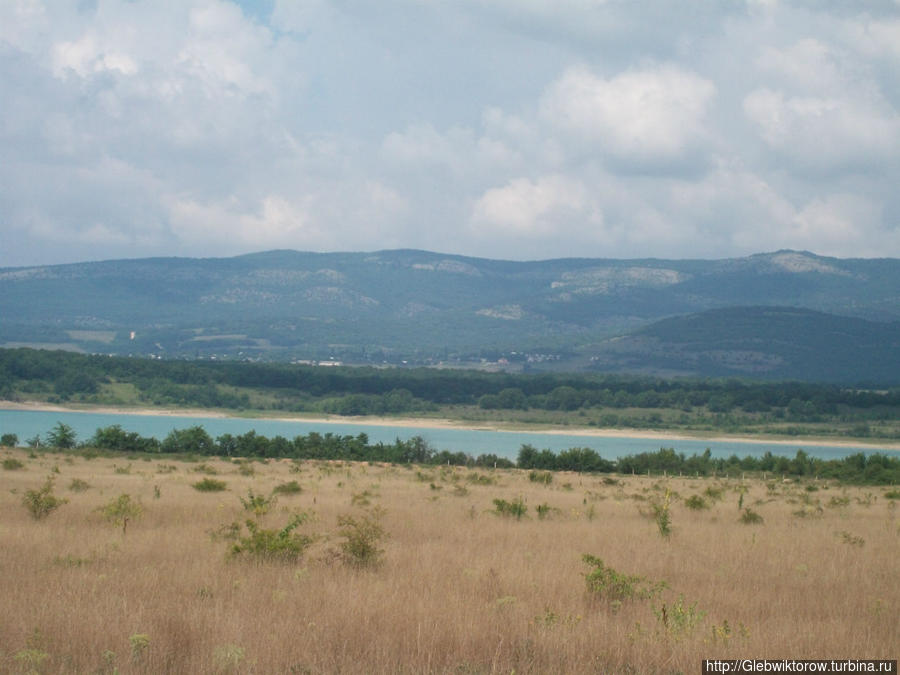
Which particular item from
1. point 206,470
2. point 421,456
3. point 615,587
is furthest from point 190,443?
point 615,587

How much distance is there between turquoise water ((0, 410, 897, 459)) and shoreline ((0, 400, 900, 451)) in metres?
2.04

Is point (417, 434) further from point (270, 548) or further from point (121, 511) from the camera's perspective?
point (270, 548)

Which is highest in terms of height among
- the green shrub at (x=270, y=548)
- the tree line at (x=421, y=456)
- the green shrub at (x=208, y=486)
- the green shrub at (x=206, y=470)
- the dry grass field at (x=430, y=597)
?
the green shrub at (x=270, y=548)

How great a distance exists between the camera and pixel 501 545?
14219 mm

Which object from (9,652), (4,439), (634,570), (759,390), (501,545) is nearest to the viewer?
(9,652)

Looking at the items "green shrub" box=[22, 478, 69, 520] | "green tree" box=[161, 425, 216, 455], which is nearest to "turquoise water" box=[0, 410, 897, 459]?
"green tree" box=[161, 425, 216, 455]

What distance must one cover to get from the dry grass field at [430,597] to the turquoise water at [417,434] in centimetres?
6404

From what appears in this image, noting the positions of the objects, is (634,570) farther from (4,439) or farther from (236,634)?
(4,439)

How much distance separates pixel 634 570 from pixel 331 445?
154ft

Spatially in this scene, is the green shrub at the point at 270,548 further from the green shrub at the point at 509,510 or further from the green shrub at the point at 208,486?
the green shrub at the point at 208,486

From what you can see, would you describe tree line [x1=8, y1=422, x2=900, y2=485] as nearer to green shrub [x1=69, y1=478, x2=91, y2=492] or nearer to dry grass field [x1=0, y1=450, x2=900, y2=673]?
green shrub [x1=69, y1=478, x2=91, y2=492]

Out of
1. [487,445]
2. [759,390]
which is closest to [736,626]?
[487,445]

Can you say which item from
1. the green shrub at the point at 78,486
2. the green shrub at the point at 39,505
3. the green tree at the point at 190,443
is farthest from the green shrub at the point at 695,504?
the green tree at the point at 190,443

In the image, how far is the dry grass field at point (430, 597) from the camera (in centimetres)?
790
